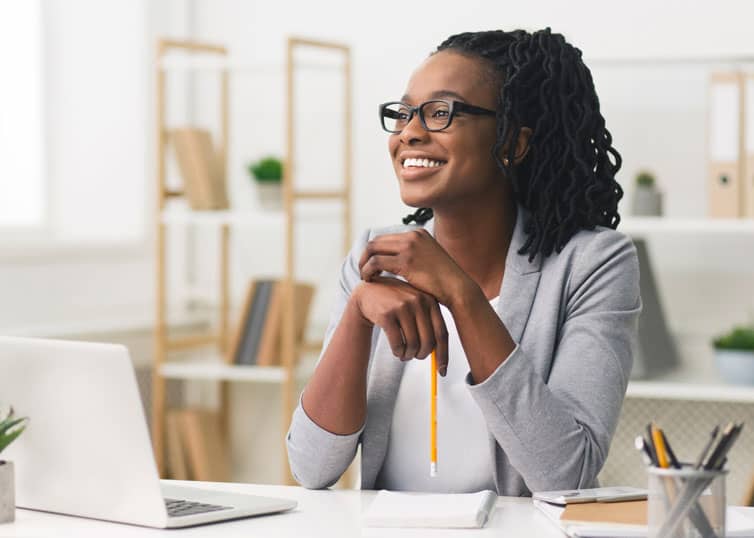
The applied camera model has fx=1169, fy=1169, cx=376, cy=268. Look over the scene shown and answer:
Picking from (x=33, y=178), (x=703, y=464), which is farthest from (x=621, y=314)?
(x=33, y=178)

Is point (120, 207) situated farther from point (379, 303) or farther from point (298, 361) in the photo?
point (379, 303)

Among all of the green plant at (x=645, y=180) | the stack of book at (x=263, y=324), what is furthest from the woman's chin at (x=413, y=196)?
the stack of book at (x=263, y=324)

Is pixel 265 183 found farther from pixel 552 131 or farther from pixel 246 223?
pixel 552 131

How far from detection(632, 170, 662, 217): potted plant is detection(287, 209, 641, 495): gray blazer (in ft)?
3.98

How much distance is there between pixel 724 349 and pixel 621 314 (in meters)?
1.30

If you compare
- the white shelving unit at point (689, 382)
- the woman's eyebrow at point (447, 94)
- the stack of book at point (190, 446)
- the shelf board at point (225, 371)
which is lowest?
the stack of book at point (190, 446)

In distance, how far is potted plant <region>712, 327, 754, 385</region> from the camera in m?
2.83

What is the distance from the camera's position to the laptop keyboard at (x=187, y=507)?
1.39m

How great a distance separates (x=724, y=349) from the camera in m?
2.87

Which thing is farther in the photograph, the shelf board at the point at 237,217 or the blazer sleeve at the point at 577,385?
the shelf board at the point at 237,217

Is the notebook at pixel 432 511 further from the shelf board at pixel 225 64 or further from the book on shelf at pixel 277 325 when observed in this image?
the shelf board at pixel 225 64

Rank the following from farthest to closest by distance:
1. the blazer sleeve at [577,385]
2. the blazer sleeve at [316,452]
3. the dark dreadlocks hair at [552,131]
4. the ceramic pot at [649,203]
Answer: the ceramic pot at [649,203] → the dark dreadlocks hair at [552,131] → the blazer sleeve at [316,452] → the blazer sleeve at [577,385]

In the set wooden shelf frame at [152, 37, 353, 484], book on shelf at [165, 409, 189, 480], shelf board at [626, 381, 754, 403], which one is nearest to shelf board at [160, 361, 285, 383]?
wooden shelf frame at [152, 37, 353, 484]

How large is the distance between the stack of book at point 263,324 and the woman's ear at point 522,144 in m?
1.58
